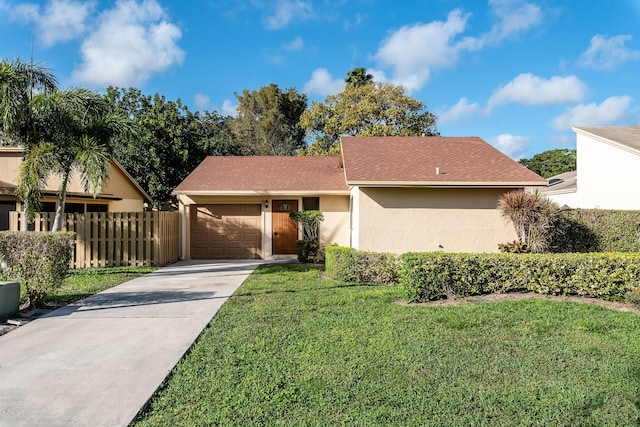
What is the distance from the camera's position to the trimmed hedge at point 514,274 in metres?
7.25

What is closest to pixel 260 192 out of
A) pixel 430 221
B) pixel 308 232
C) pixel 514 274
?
pixel 308 232

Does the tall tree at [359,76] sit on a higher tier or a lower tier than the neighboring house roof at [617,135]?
higher

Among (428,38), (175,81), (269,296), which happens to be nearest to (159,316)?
(269,296)

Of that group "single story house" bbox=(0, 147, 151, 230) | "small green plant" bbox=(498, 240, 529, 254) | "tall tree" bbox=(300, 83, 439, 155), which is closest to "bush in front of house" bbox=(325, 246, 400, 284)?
"small green plant" bbox=(498, 240, 529, 254)

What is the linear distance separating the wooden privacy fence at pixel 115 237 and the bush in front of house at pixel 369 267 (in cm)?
676

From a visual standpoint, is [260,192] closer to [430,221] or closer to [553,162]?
[430,221]

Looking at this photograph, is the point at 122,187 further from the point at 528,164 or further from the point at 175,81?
the point at 528,164

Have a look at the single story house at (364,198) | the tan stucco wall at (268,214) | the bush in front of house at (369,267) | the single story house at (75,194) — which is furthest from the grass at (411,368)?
the single story house at (75,194)

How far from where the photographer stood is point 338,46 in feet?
53.4

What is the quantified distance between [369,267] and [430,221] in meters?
2.68

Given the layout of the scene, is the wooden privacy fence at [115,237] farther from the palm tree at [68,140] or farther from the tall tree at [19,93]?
A: the tall tree at [19,93]

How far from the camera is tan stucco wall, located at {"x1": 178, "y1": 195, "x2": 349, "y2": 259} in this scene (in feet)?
48.8

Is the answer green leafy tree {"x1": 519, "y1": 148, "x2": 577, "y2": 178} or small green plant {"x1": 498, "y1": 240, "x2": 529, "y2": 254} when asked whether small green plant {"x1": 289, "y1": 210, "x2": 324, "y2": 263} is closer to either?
small green plant {"x1": 498, "y1": 240, "x2": 529, "y2": 254}

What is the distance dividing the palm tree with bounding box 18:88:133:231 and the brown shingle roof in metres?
4.88
